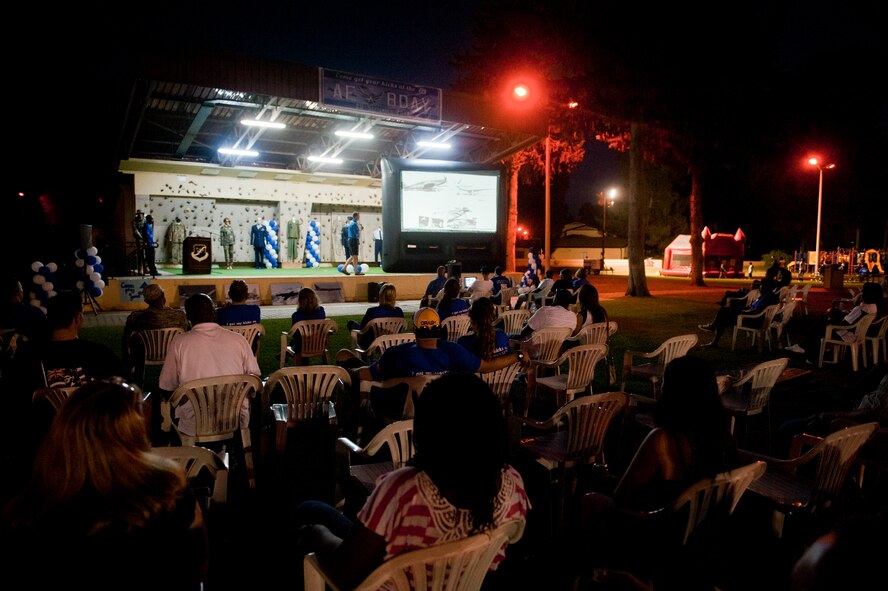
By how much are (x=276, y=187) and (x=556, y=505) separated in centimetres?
2190

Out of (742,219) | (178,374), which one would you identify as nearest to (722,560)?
(178,374)

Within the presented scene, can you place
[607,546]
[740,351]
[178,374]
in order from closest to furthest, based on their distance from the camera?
[607,546] → [178,374] → [740,351]

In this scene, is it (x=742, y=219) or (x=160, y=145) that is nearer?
(x=160, y=145)

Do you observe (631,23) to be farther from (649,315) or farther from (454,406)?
(454,406)

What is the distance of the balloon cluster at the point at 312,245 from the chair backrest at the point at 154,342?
56.2 feet

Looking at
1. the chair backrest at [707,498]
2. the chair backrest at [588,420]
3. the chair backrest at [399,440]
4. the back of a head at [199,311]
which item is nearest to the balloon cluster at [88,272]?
the back of a head at [199,311]

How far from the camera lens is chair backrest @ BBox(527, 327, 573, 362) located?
20.7ft

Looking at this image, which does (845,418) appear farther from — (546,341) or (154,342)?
(154,342)

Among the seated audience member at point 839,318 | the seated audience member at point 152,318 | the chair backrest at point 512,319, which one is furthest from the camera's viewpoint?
the chair backrest at point 512,319

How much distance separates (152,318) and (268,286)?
33.1 ft

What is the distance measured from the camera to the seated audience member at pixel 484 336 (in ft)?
14.7

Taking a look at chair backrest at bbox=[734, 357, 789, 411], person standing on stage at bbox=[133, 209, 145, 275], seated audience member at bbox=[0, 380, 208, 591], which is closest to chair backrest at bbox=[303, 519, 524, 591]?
seated audience member at bbox=[0, 380, 208, 591]

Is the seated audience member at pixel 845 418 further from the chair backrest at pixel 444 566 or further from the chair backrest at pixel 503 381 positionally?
the chair backrest at pixel 444 566

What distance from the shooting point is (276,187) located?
23297 millimetres
